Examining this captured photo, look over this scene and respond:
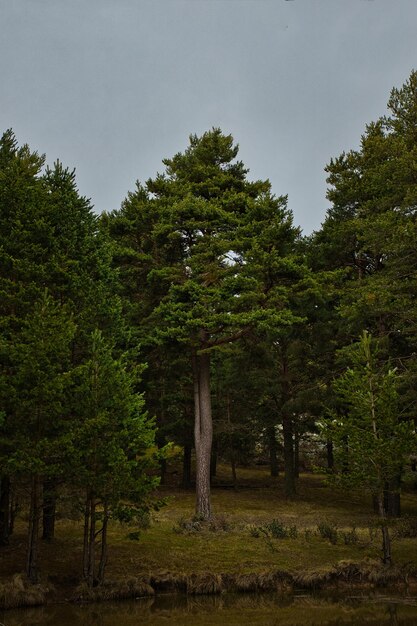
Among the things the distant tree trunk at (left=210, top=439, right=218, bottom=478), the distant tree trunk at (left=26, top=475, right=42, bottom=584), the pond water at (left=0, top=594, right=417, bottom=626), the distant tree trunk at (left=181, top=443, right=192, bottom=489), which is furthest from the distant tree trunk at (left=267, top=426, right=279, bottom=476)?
the distant tree trunk at (left=26, top=475, right=42, bottom=584)

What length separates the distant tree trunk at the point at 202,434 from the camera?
83.8 feet

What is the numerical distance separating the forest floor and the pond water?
1415 mm

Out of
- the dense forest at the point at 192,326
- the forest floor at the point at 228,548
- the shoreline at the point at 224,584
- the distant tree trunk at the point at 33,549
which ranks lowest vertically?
the shoreline at the point at 224,584

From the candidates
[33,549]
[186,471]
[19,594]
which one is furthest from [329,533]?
[186,471]

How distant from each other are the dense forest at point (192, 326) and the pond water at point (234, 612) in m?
1.89

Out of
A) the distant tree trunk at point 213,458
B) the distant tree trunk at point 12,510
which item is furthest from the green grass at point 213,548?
the distant tree trunk at point 213,458

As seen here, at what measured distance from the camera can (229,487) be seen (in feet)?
132

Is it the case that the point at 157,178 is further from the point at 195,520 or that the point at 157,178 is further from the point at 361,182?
the point at 195,520

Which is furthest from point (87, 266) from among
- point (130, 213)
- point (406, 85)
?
point (406, 85)

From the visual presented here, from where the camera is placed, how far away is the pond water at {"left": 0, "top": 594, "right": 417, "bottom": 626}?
45.8 ft

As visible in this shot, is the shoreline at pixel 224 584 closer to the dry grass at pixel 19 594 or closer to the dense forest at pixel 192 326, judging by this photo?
the dry grass at pixel 19 594

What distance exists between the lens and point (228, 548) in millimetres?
21250

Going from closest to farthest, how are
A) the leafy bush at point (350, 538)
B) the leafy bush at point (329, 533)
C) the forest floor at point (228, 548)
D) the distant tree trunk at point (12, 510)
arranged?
the forest floor at point (228, 548), the distant tree trunk at point (12, 510), the leafy bush at point (350, 538), the leafy bush at point (329, 533)

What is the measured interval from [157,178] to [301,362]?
14857 millimetres
